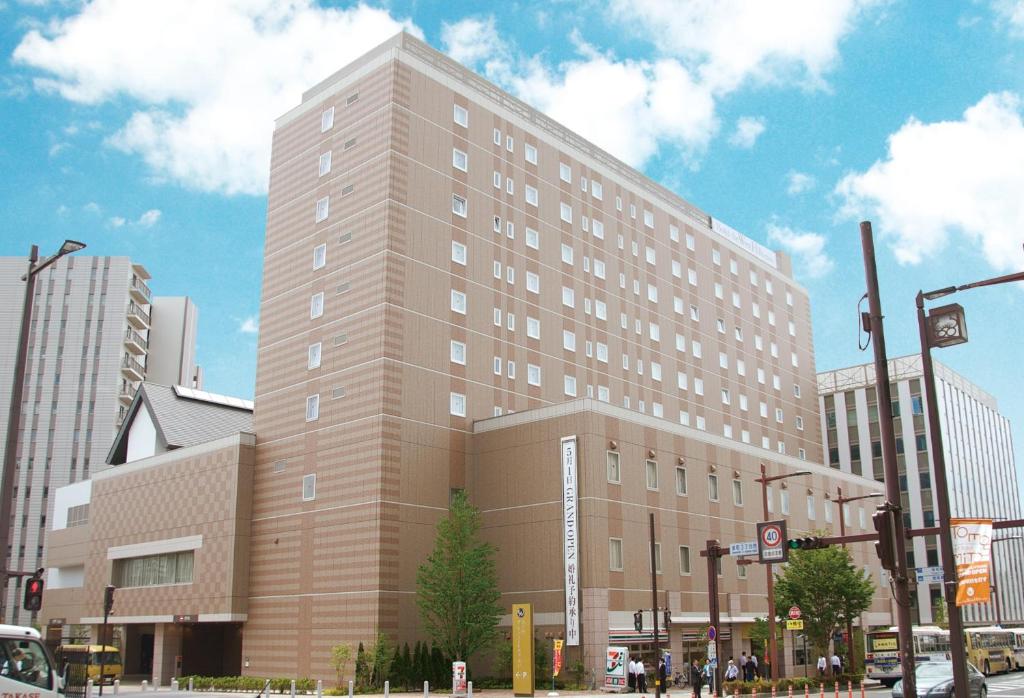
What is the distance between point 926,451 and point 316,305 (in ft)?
247

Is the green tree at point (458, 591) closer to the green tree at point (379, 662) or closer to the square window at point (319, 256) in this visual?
the green tree at point (379, 662)

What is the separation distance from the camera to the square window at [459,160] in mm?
62441

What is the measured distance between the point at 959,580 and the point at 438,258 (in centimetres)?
4495

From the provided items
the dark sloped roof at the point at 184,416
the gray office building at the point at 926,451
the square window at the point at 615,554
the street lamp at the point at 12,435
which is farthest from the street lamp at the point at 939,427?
the gray office building at the point at 926,451

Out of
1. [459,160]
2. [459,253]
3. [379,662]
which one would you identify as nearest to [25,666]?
[379,662]

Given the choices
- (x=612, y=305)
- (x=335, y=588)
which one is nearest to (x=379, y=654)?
(x=335, y=588)

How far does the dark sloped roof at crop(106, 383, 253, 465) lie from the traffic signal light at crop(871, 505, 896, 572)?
59845 millimetres

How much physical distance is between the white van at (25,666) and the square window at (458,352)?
39.4m

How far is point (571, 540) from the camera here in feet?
169

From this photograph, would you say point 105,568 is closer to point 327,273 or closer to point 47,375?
point 327,273

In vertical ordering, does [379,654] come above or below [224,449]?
below

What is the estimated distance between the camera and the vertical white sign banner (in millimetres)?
50469

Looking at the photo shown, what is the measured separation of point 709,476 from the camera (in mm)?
62719

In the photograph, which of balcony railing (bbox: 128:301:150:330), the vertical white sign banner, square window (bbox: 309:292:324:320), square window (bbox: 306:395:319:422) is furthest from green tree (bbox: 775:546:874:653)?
balcony railing (bbox: 128:301:150:330)
